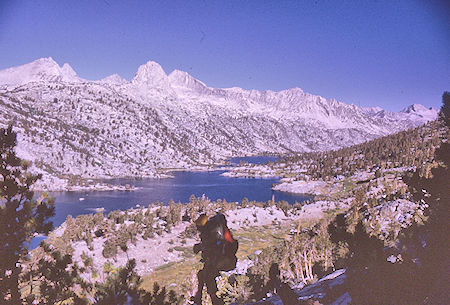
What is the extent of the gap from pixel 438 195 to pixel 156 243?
116ft

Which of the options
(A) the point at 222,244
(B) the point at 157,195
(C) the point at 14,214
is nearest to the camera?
(A) the point at 222,244

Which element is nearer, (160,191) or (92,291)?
(92,291)

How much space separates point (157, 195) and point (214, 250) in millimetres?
121159

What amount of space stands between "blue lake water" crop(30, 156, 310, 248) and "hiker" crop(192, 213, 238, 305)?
91.5 metres

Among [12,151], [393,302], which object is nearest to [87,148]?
[12,151]

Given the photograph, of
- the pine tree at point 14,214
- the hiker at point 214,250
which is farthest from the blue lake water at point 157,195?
the hiker at point 214,250

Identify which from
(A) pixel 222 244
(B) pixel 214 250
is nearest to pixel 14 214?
(B) pixel 214 250

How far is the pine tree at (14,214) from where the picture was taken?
11.1 meters

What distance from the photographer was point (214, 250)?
410 centimetres

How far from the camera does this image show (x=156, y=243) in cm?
3825

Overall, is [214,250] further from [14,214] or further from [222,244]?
[14,214]

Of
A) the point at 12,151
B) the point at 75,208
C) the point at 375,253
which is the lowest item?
the point at 75,208

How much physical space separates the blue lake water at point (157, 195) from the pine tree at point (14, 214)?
79997 millimetres

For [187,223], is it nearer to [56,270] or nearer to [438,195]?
[56,270]
